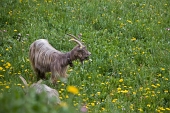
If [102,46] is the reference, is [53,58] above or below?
above

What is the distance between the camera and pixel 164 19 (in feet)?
36.4

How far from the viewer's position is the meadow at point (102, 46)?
6.47m

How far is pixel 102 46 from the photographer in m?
9.04

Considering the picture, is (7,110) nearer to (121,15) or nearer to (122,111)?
(122,111)

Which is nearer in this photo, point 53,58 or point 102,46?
point 53,58

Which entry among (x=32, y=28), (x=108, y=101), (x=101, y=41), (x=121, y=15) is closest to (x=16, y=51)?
(x=32, y=28)

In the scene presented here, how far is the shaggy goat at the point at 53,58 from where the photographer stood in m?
6.52

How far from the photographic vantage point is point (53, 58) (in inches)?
261

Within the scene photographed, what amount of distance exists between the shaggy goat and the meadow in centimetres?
21

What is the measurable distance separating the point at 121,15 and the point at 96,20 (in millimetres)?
1024

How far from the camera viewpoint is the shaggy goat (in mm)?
6516

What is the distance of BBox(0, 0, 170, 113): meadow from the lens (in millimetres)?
6473

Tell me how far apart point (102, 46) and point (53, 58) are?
2600 mm

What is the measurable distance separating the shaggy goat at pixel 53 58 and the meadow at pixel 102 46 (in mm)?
209
